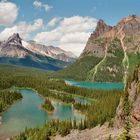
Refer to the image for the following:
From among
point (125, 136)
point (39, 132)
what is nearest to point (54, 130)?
point (39, 132)

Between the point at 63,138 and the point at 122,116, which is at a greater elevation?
the point at 122,116

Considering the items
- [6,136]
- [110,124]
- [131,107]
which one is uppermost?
[131,107]

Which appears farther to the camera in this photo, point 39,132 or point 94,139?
point 39,132

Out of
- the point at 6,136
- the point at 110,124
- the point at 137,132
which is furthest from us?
the point at 6,136

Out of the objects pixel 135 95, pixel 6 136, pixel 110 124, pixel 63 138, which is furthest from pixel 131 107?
pixel 6 136

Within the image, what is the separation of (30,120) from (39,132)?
56.5 meters

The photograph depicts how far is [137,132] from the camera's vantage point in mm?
93688

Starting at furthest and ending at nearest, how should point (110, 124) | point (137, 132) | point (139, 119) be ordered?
point (110, 124), point (139, 119), point (137, 132)

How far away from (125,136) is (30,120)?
5984 inches

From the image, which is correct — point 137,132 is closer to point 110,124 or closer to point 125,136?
point 110,124

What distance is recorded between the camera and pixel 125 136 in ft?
150

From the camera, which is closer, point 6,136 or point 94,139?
point 94,139

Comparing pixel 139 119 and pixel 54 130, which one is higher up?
pixel 139 119

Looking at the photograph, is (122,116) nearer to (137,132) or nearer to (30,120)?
(137,132)
